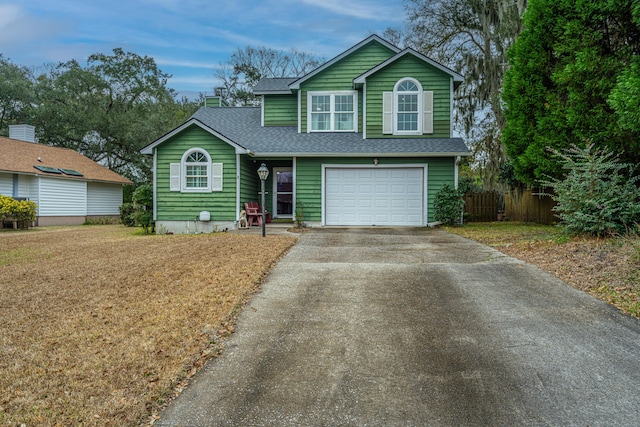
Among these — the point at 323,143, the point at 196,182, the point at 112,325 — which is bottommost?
the point at 112,325

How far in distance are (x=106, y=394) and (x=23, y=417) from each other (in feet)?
1.73

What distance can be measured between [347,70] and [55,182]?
17.0 metres

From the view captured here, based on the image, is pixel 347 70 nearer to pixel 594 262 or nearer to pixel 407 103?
pixel 407 103

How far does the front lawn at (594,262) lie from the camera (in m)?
5.31

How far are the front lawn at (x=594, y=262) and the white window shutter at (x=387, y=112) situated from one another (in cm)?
654

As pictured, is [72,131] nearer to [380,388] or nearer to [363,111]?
[363,111]

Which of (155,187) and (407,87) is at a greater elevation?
(407,87)

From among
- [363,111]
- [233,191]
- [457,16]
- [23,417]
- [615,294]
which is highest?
[457,16]

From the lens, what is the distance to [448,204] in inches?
523

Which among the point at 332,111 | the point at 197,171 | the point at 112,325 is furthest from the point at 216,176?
the point at 112,325

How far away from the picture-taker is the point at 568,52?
10.2 m

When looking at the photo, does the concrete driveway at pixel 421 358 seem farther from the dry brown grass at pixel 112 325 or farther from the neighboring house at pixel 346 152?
the neighboring house at pixel 346 152

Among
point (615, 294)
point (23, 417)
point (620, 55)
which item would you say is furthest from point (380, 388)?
point (620, 55)

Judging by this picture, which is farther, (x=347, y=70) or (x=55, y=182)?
(x=55, y=182)
